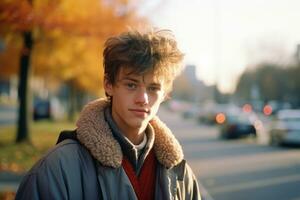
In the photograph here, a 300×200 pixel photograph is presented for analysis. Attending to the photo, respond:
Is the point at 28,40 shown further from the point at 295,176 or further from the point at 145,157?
the point at 145,157

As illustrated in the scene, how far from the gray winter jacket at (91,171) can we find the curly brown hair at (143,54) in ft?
0.82

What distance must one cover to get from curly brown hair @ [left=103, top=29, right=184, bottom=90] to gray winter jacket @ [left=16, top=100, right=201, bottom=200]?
251 mm

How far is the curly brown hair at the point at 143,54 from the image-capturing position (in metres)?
2.35

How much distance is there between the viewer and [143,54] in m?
2.34

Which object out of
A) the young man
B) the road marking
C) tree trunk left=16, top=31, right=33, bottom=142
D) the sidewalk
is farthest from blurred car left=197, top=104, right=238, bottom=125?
the young man

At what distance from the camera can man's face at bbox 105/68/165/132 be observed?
7.86 ft

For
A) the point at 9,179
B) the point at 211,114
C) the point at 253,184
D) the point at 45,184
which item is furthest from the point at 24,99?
the point at 211,114

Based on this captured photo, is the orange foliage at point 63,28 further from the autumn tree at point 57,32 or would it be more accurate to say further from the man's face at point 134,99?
the man's face at point 134,99

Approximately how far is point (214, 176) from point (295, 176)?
1.92 meters

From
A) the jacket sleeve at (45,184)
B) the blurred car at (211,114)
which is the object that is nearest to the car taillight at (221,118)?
the blurred car at (211,114)

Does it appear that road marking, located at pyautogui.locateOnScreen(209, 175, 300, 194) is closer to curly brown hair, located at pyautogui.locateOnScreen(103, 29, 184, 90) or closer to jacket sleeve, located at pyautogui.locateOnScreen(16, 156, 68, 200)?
curly brown hair, located at pyautogui.locateOnScreen(103, 29, 184, 90)

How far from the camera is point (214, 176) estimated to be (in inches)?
480

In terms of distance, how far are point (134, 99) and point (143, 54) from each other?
8.7 inches

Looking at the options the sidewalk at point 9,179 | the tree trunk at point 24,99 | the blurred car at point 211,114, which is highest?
the tree trunk at point 24,99
